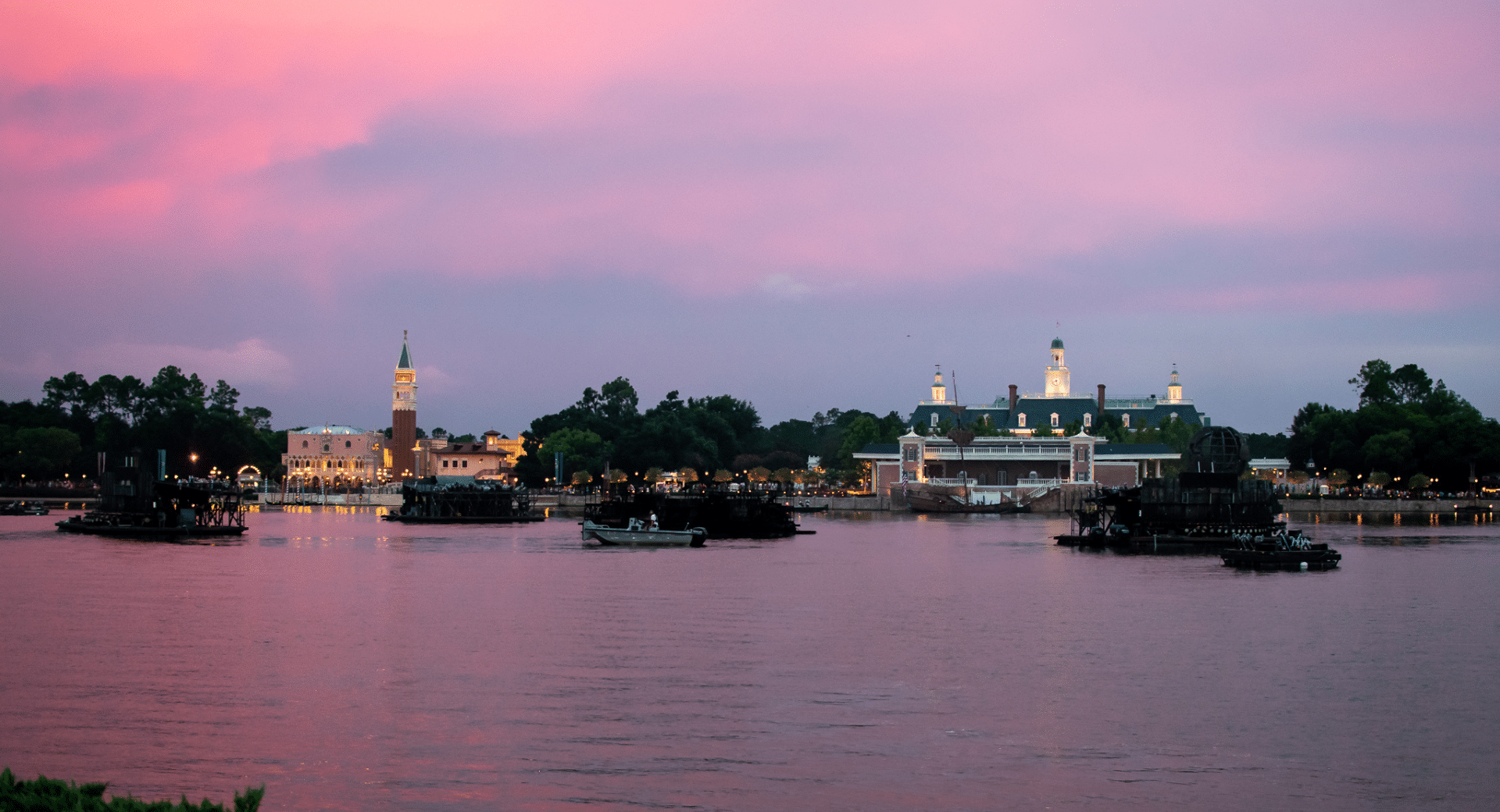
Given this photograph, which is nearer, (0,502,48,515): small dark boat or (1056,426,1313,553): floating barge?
(1056,426,1313,553): floating barge

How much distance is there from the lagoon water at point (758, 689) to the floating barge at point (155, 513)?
124 ft

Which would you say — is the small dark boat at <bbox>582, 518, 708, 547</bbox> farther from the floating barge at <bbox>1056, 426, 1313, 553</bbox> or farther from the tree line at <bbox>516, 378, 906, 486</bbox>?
the tree line at <bbox>516, 378, 906, 486</bbox>

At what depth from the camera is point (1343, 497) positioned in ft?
543

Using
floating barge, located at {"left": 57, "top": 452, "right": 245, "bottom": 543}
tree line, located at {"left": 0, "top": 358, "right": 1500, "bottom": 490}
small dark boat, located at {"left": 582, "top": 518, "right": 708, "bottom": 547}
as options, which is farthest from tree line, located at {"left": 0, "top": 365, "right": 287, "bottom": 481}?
small dark boat, located at {"left": 582, "top": 518, "right": 708, "bottom": 547}

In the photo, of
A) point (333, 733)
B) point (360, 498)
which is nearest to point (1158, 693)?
point (333, 733)

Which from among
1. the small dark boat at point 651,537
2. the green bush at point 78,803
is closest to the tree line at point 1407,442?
the small dark boat at point 651,537

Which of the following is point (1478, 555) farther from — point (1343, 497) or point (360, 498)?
point (360, 498)

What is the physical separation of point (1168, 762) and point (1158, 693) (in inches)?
280

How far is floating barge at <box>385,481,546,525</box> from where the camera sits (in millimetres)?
132250

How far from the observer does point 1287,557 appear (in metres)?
69.1

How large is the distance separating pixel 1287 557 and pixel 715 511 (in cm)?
4943

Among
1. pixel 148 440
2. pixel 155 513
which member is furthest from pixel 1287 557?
pixel 148 440

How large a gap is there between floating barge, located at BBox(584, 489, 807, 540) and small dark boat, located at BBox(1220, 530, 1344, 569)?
43.2 meters

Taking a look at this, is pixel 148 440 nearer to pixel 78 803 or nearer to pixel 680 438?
pixel 680 438
